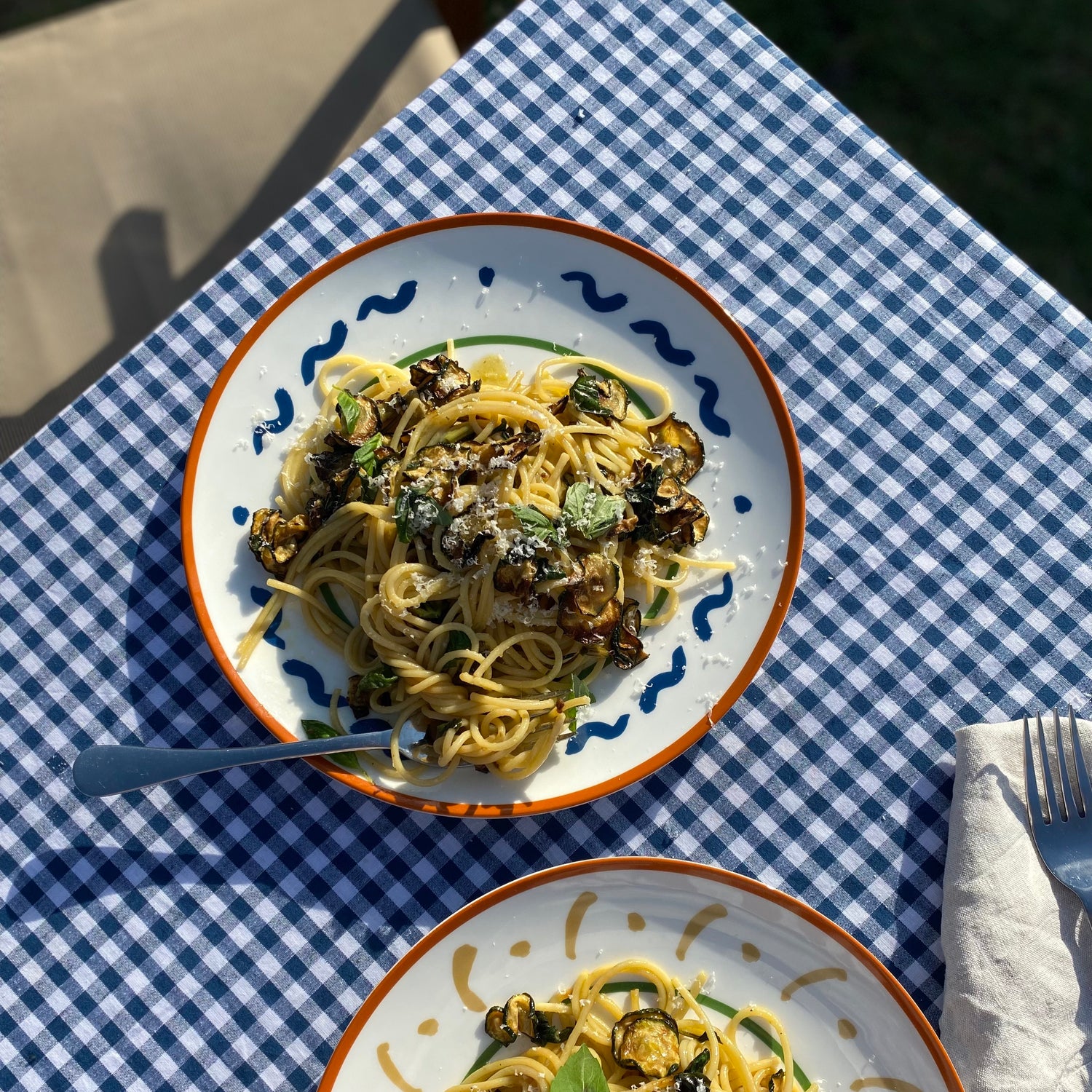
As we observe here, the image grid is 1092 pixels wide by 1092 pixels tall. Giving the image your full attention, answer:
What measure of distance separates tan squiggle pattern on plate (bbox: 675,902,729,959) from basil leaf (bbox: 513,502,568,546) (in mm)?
962


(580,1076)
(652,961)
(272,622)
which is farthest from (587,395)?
(580,1076)

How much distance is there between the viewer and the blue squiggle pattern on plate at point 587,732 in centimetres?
281

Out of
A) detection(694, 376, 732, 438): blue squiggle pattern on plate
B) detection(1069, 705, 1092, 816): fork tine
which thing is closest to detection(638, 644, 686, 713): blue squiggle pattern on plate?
detection(694, 376, 732, 438): blue squiggle pattern on plate

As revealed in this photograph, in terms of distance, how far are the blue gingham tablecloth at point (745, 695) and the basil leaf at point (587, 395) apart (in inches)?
22.0

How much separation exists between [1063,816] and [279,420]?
7.43 feet

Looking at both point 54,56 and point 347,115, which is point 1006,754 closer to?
point 347,115

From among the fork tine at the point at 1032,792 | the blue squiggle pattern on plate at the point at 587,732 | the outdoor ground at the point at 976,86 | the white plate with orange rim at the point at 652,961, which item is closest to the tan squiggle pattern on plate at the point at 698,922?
the white plate with orange rim at the point at 652,961

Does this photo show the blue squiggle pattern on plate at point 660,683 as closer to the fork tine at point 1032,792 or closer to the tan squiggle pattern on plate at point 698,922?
the tan squiggle pattern on plate at point 698,922

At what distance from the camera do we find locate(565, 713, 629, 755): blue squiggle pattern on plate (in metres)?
2.81

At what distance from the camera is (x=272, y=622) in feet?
9.45

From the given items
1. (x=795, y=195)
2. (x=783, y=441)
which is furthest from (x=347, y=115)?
(x=783, y=441)

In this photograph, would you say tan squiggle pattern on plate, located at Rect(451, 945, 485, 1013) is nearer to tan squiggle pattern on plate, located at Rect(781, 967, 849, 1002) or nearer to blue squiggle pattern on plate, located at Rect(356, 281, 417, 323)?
tan squiggle pattern on plate, located at Rect(781, 967, 849, 1002)

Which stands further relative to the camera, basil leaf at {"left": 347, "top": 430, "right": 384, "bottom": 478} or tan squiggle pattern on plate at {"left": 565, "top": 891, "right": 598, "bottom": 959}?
basil leaf at {"left": 347, "top": 430, "right": 384, "bottom": 478}

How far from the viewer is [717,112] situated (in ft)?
10.7
